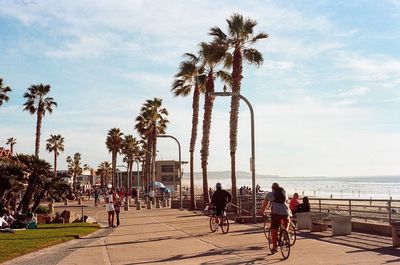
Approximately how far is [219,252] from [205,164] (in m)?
23.5

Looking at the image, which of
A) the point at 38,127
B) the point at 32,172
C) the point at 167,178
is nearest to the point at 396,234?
the point at 32,172

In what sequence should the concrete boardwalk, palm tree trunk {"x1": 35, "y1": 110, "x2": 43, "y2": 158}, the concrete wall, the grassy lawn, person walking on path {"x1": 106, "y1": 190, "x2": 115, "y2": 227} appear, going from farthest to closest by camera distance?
palm tree trunk {"x1": 35, "y1": 110, "x2": 43, "y2": 158}, person walking on path {"x1": 106, "y1": 190, "x2": 115, "y2": 227}, the concrete wall, the grassy lawn, the concrete boardwalk

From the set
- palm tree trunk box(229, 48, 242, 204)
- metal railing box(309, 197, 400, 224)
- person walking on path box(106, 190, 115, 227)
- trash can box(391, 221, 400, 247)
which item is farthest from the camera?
→ palm tree trunk box(229, 48, 242, 204)

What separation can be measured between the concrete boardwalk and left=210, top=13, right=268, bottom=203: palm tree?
A: 1283 cm

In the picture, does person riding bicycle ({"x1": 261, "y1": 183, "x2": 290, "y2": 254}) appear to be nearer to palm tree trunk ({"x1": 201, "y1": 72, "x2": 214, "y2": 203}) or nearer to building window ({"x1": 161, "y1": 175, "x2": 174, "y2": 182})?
palm tree trunk ({"x1": 201, "y1": 72, "x2": 214, "y2": 203})

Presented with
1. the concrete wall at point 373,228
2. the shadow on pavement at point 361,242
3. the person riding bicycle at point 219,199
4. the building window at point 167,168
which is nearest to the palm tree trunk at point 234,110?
the person riding bicycle at point 219,199

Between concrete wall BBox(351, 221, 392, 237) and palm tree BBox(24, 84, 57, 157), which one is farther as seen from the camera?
palm tree BBox(24, 84, 57, 157)

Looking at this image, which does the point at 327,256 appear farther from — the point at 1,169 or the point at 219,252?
the point at 1,169

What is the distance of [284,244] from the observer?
38.2ft

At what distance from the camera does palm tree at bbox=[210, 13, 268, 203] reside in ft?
97.2

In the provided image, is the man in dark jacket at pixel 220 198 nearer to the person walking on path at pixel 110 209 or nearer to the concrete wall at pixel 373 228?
the concrete wall at pixel 373 228

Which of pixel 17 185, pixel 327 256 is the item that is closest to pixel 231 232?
pixel 327 256

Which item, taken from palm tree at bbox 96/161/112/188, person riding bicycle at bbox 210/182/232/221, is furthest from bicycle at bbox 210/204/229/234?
palm tree at bbox 96/161/112/188

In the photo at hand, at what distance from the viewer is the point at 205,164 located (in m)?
36.4
